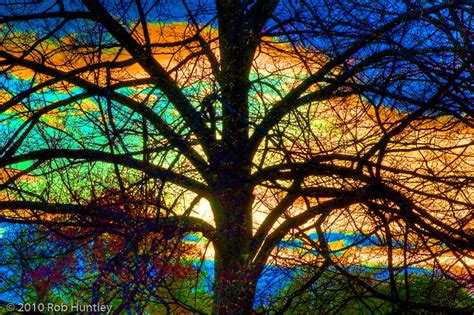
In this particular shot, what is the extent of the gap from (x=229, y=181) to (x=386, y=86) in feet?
6.06

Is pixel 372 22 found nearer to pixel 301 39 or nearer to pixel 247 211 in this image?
pixel 301 39

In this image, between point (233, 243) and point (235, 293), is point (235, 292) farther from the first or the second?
point (233, 243)

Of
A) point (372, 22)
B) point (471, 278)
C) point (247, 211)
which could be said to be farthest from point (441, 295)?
point (372, 22)

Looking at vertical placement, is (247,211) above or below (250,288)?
above

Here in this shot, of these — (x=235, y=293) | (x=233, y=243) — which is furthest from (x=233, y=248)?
(x=235, y=293)

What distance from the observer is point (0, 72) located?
22.3 feet

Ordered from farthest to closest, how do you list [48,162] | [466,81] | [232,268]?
[48,162] < [232,268] < [466,81]

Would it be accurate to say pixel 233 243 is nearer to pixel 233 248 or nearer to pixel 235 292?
pixel 233 248

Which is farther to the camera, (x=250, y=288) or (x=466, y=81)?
(x=250, y=288)

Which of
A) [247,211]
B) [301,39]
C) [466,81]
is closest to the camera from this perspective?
[466,81]

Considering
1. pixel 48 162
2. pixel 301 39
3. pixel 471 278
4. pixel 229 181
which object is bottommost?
pixel 471 278

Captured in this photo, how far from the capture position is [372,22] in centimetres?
486

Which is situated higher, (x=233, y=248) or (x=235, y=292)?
(x=233, y=248)

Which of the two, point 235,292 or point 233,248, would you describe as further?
point 233,248
